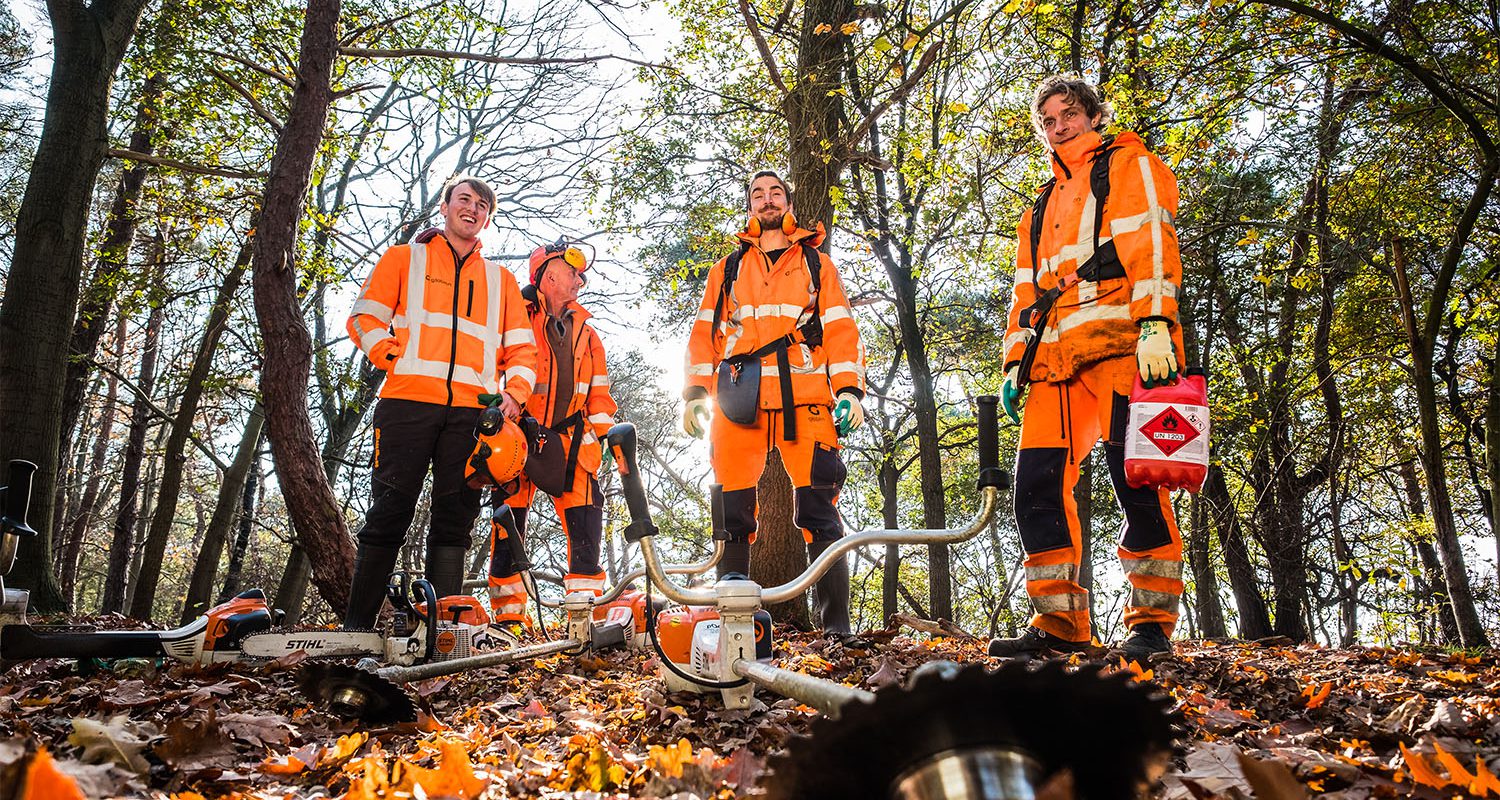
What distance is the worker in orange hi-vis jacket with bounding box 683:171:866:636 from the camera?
4.56 meters

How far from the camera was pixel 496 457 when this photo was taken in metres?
4.15

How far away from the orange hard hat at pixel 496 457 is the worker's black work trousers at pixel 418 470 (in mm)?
220

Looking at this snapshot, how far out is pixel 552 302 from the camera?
252 inches

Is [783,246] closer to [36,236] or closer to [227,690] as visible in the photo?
[227,690]

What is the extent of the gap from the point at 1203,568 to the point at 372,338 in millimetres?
9723

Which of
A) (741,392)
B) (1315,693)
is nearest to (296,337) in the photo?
(741,392)

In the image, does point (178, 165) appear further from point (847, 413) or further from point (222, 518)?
point (847, 413)

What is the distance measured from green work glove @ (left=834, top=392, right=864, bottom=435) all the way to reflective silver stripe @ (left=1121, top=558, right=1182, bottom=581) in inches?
67.0

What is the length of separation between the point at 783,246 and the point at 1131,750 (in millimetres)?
4412

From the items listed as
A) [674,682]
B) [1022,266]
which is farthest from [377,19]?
[674,682]

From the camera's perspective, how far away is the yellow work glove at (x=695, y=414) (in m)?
5.04

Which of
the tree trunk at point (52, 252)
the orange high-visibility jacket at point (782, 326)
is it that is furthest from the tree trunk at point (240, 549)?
the orange high-visibility jacket at point (782, 326)

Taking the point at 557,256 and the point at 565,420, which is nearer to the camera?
the point at 565,420

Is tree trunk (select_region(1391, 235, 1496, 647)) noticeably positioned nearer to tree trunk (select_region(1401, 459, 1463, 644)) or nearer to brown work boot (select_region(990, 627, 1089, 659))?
brown work boot (select_region(990, 627, 1089, 659))
